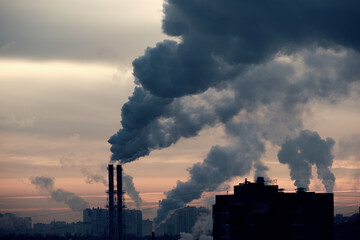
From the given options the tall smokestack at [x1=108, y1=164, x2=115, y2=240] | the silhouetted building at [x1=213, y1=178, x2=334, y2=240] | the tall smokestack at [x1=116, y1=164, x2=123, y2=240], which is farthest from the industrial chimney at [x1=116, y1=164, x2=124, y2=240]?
the silhouetted building at [x1=213, y1=178, x2=334, y2=240]

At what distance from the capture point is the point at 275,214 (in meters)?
116

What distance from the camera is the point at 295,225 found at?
117312 mm

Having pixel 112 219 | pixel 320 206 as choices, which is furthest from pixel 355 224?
pixel 112 219

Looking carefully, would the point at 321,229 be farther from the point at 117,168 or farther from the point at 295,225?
the point at 117,168

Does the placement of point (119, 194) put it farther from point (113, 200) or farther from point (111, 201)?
point (111, 201)

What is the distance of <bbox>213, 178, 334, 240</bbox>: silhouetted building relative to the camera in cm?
11612

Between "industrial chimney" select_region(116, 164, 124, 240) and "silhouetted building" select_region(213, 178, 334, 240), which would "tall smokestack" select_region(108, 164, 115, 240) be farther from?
"silhouetted building" select_region(213, 178, 334, 240)

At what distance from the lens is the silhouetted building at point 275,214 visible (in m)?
116

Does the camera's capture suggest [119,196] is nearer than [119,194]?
Yes

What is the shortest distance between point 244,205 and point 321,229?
46.9ft

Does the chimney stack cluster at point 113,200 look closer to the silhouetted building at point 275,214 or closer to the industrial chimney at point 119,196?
the industrial chimney at point 119,196

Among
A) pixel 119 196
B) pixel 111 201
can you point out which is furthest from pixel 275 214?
pixel 111 201

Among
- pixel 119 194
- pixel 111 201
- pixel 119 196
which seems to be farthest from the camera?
pixel 111 201

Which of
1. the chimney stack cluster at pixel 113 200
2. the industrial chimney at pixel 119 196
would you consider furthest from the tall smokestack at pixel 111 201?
the industrial chimney at pixel 119 196
